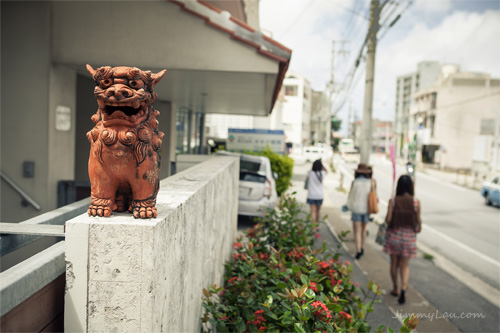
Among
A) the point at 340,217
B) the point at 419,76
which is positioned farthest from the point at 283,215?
the point at 419,76

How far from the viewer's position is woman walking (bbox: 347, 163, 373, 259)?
755cm

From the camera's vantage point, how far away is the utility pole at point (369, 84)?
31.1 ft

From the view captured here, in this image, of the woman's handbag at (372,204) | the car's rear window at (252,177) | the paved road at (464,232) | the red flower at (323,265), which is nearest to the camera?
the red flower at (323,265)

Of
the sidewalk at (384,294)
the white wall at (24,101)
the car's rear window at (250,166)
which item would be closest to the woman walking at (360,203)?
the sidewalk at (384,294)

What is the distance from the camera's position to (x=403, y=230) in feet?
18.4

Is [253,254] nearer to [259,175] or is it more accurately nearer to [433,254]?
[259,175]

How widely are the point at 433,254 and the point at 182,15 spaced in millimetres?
7155

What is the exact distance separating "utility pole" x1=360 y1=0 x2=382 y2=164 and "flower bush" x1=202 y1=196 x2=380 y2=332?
5.27 meters

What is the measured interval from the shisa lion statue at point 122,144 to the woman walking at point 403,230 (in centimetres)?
456

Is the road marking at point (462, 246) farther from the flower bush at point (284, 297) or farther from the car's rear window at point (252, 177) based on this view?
the flower bush at point (284, 297)

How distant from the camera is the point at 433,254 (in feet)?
28.3

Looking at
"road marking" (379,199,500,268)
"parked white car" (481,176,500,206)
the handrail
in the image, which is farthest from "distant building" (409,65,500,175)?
the handrail

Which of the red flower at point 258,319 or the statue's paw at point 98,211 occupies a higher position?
the statue's paw at point 98,211

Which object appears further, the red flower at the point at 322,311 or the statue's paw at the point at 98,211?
the red flower at the point at 322,311
